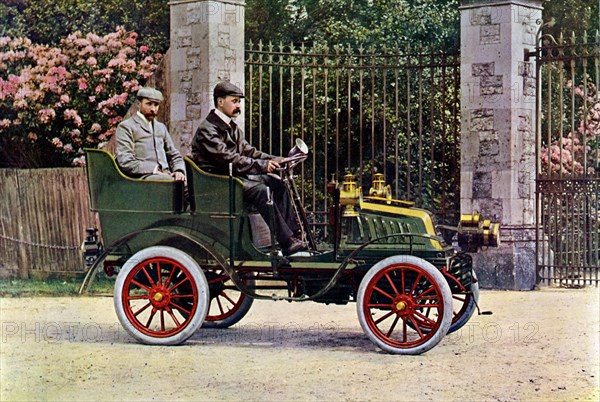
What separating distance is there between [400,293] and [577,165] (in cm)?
798

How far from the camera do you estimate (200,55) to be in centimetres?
991

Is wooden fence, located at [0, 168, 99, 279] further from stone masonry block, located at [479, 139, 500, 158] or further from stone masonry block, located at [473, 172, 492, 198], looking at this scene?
stone masonry block, located at [479, 139, 500, 158]

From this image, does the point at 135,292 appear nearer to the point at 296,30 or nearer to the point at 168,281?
the point at 168,281

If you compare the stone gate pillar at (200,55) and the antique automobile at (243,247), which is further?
the stone gate pillar at (200,55)

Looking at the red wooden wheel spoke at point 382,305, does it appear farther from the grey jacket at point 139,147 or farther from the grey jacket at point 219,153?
the grey jacket at point 139,147

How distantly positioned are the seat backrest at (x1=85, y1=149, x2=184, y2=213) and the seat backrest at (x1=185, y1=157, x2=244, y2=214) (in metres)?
0.16

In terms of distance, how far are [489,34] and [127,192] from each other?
4906 mm

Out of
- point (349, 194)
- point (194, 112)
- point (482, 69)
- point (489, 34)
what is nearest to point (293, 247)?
point (349, 194)

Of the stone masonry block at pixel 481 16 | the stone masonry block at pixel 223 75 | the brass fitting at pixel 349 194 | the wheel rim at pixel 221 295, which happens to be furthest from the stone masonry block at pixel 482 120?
the brass fitting at pixel 349 194

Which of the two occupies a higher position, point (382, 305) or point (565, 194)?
point (565, 194)

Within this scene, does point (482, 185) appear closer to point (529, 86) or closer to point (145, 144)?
point (529, 86)

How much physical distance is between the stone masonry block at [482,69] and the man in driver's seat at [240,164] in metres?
3.99

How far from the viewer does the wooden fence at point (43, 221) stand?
10430 mm

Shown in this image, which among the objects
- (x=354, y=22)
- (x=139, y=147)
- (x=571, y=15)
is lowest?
(x=139, y=147)
